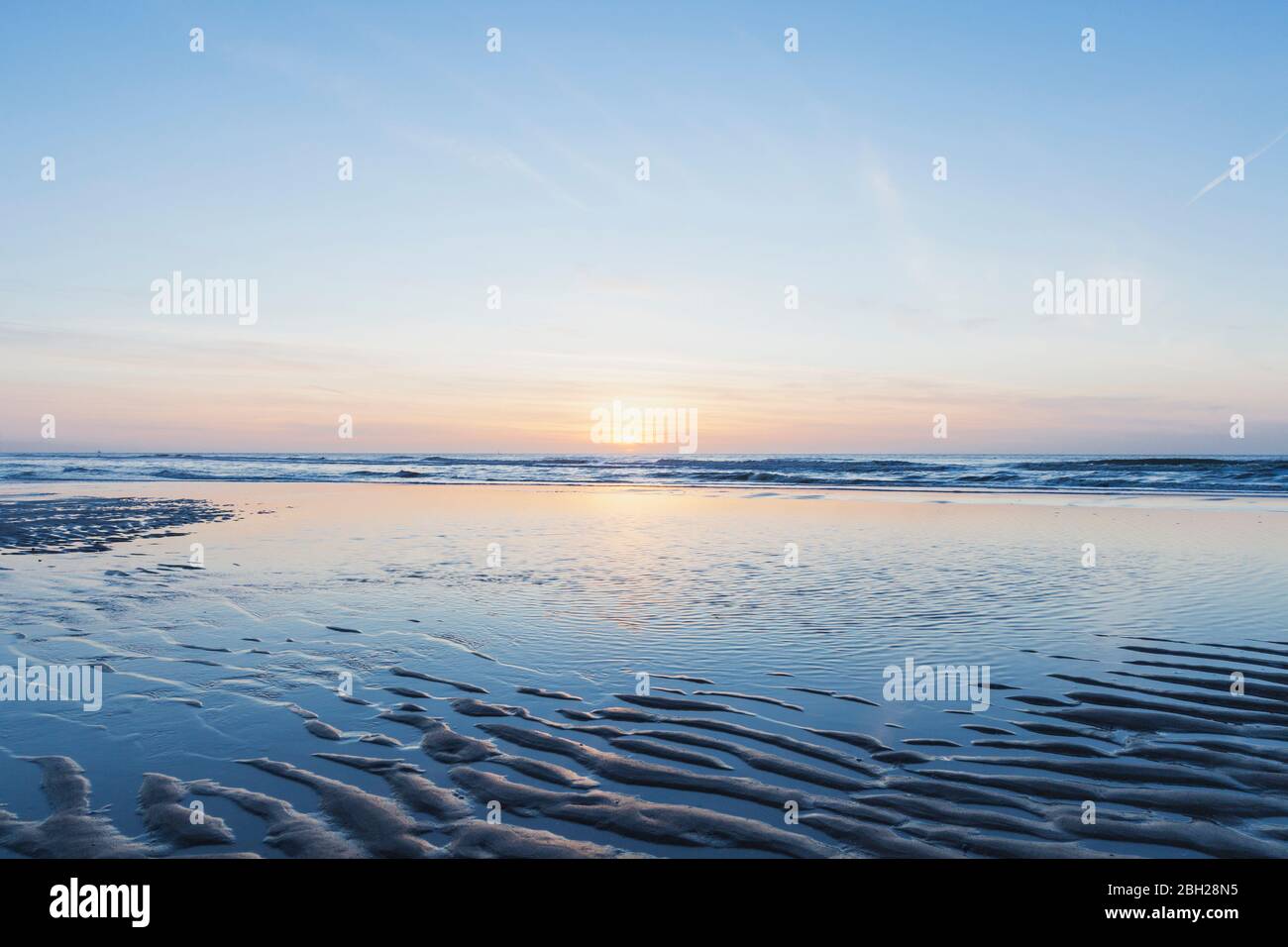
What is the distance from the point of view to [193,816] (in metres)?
4.48

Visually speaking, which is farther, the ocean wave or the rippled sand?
the ocean wave

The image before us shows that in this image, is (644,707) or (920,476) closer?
(644,707)

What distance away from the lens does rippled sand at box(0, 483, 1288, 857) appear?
4410 millimetres

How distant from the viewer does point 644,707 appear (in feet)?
20.9

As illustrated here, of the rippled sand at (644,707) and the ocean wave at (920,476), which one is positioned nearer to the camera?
the rippled sand at (644,707)

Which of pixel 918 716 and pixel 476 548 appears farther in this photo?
pixel 476 548

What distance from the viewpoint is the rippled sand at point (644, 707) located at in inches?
174
